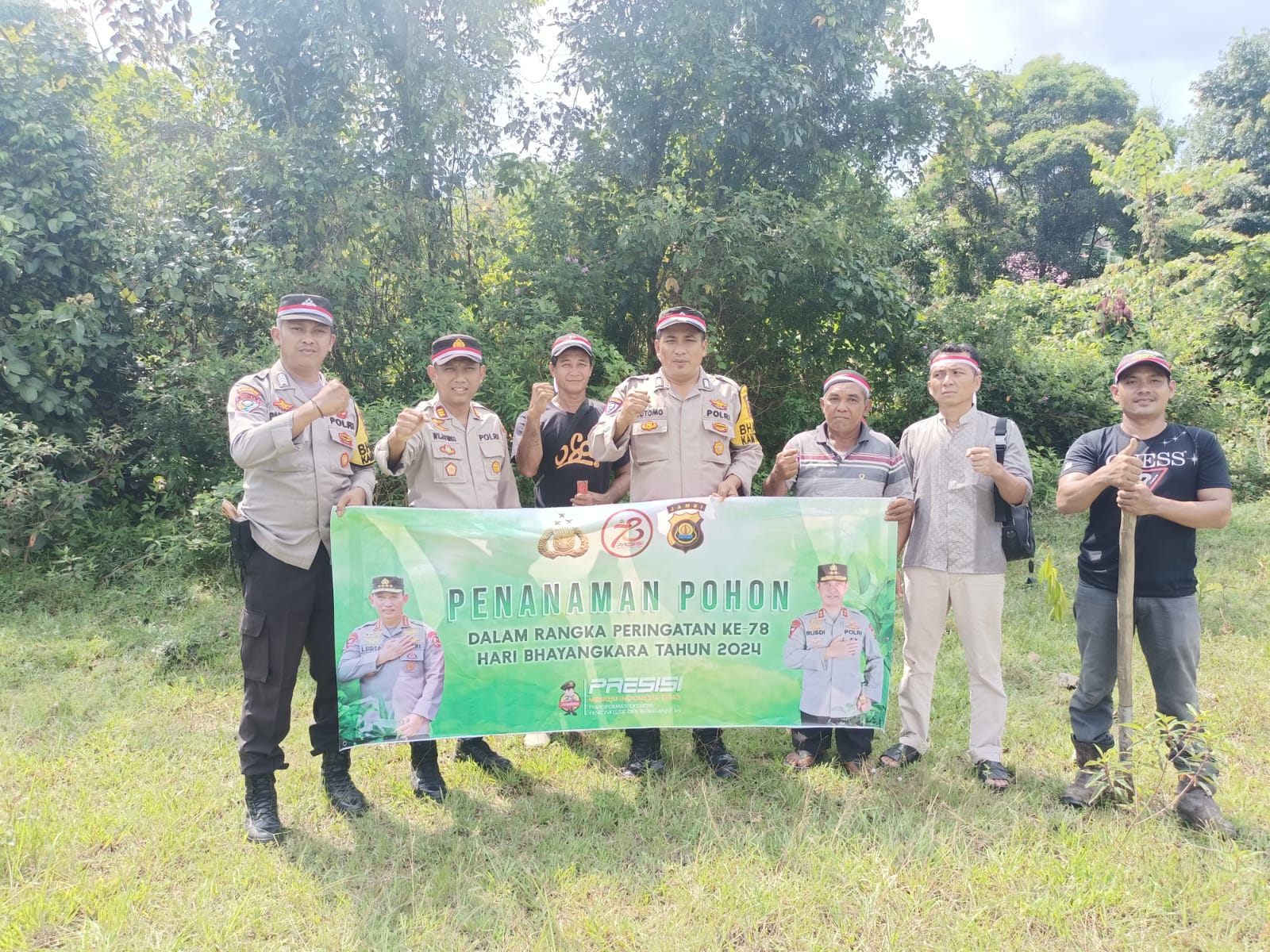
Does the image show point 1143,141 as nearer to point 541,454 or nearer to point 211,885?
point 541,454

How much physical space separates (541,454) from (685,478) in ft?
2.62

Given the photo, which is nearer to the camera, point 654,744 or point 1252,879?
point 1252,879

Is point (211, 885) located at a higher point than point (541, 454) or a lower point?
lower

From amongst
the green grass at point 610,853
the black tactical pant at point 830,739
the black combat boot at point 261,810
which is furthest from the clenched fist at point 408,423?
the black tactical pant at point 830,739

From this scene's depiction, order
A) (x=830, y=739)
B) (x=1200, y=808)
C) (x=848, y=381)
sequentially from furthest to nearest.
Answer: (x=830, y=739) < (x=848, y=381) < (x=1200, y=808)

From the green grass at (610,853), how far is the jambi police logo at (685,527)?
42.3 inches

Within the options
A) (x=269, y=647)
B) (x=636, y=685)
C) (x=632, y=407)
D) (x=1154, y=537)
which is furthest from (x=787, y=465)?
(x=269, y=647)

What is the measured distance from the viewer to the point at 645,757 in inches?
143

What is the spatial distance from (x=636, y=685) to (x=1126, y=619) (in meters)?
1.99

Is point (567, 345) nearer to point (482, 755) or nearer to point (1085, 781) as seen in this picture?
point (482, 755)

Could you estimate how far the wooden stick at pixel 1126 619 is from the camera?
304cm

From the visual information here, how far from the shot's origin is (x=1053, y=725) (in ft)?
13.4

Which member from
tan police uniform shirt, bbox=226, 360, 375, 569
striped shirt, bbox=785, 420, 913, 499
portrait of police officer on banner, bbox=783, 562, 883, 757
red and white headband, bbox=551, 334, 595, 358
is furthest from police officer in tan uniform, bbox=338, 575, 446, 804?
striped shirt, bbox=785, 420, 913, 499

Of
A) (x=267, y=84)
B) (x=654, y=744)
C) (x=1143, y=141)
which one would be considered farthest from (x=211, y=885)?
(x=1143, y=141)
